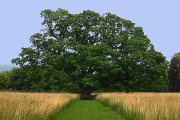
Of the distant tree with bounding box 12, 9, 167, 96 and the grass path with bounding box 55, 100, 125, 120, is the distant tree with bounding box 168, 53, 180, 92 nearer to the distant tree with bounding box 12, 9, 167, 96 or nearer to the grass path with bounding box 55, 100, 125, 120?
the distant tree with bounding box 12, 9, 167, 96

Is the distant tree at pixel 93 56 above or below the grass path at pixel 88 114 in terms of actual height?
above

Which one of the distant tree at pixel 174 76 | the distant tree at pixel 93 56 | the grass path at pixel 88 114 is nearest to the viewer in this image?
the grass path at pixel 88 114

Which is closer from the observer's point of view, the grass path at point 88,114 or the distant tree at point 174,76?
the grass path at point 88,114

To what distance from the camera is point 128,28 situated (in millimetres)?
54531

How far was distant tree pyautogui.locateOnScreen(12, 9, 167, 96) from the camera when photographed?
4862 centimetres

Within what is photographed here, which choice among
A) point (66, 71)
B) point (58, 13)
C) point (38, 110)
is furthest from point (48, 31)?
point (38, 110)

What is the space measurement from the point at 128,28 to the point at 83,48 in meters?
8.83

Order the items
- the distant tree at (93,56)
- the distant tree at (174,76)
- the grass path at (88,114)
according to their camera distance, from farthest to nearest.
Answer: the distant tree at (174,76) < the distant tree at (93,56) < the grass path at (88,114)

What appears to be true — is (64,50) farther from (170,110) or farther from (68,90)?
(170,110)

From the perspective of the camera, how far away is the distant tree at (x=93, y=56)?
160ft

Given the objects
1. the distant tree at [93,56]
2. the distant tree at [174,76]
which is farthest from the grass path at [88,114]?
the distant tree at [174,76]

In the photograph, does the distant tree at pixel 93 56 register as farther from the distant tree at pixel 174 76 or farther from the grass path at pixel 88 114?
the grass path at pixel 88 114

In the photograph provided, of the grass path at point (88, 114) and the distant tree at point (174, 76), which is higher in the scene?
the distant tree at point (174, 76)

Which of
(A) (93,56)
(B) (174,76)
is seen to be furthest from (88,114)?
(B) (174,76)
